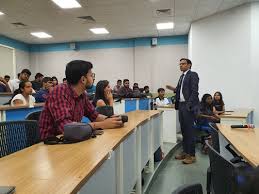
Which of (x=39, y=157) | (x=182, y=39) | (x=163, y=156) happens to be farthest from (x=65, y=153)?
(x=182, y=39)

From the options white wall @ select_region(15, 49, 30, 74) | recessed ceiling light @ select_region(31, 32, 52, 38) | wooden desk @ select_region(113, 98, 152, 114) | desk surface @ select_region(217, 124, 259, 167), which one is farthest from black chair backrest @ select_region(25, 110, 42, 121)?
white wall @ select_region(15, 49, 30, 74)

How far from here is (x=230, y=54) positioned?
654cm

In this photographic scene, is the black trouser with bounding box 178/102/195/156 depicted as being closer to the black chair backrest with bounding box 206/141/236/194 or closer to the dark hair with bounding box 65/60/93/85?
the dark hair with bounding box 65/60/93/85

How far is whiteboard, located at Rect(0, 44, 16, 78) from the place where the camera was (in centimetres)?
896

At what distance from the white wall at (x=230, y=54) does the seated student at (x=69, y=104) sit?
4.81m

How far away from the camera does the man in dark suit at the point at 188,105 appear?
394 cm

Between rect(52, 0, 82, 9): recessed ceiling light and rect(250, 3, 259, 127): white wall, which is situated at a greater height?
rect(52, 0, 82, 9): recessed ceiling light

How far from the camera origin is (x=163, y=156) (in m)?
4.07

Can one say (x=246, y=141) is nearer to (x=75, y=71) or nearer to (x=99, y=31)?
(x=75, y=71)

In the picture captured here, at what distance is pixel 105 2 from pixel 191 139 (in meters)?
3.53

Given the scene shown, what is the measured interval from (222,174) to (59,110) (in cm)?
104

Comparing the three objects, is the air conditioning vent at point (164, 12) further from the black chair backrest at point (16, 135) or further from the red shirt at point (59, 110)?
the black chair backrest at point (16, 135)

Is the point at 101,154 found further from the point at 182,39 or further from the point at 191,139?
the point at 182,39

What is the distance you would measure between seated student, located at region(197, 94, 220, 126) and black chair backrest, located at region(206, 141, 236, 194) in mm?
3885
